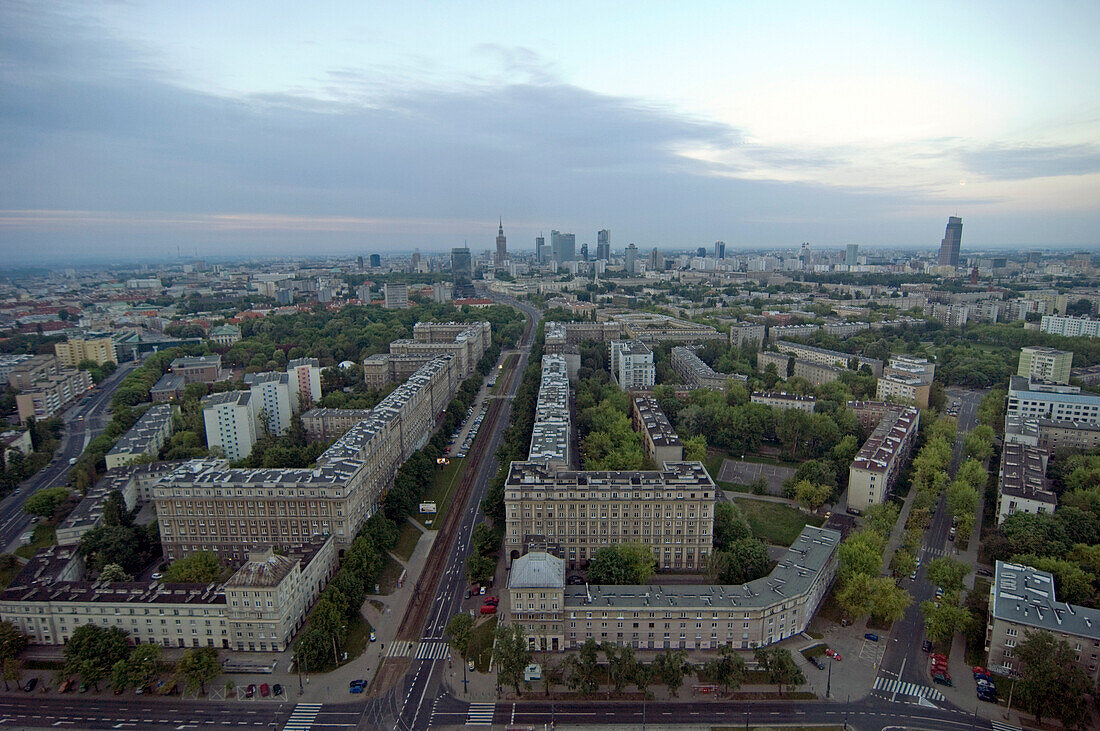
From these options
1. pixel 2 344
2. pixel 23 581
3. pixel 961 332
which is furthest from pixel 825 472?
pixel 2 344

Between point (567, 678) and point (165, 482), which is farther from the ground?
point (165, 482)

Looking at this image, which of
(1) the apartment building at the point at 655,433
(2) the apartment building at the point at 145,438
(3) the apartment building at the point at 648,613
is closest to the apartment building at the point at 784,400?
(1) the apartment building at the point at 655,433

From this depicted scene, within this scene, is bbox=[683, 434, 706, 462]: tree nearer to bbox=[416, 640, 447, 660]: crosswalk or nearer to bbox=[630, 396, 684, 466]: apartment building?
bbox=[630, 396, 684, 466]: apartment building

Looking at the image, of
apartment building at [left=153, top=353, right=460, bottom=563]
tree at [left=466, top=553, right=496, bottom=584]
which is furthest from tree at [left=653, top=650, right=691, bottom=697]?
apartment building at [left=153, top=353, right=460, bottom=563]

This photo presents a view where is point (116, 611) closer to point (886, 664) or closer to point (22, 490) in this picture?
point (22, 490)

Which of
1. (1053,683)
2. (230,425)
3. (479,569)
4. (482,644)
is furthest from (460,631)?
(230,425)
